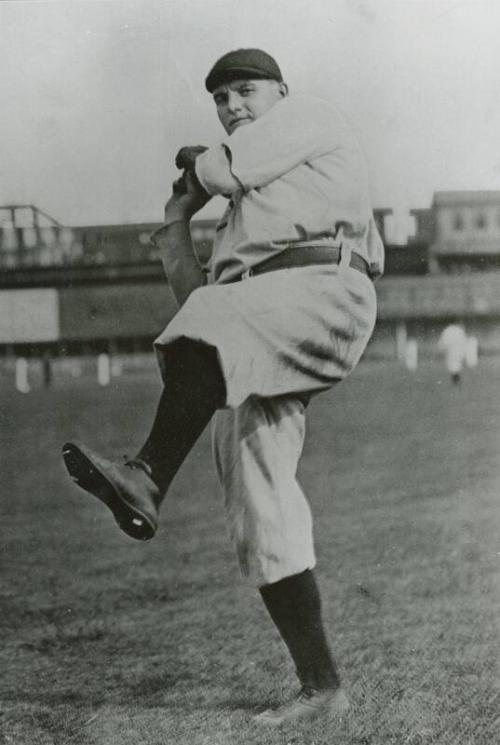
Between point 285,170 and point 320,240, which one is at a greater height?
point 285,170

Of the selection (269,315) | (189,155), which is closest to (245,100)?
(189,155)

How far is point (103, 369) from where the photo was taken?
2967 mm

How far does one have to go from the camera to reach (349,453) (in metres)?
3.64

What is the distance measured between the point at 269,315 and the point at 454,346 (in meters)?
1.27

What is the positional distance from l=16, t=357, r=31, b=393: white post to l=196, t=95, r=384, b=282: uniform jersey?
1.11m

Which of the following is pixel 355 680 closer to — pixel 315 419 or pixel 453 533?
pixel 453 533

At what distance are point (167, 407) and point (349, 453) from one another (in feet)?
6.35

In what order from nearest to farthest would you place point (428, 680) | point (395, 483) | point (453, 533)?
1. point (428, 680)
2. point (453, 533)
3. point (395, 483)

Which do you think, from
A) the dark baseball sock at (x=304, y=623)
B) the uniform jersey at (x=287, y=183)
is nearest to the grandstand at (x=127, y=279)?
the uniform jersey at (x=287, y=183)

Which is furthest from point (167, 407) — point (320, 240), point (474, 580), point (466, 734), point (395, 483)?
point (395, 483)

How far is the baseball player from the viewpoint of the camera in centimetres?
182

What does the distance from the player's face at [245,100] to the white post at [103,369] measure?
1.03 m

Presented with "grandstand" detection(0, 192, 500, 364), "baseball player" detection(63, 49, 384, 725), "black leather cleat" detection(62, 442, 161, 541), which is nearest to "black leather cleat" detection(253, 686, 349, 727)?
"baseball player" detection(63, 49, 384, 725)

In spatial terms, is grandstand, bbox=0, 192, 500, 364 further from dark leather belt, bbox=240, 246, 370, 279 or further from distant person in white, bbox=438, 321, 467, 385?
dark leather belt, bbox=240, 246, 370, 279
